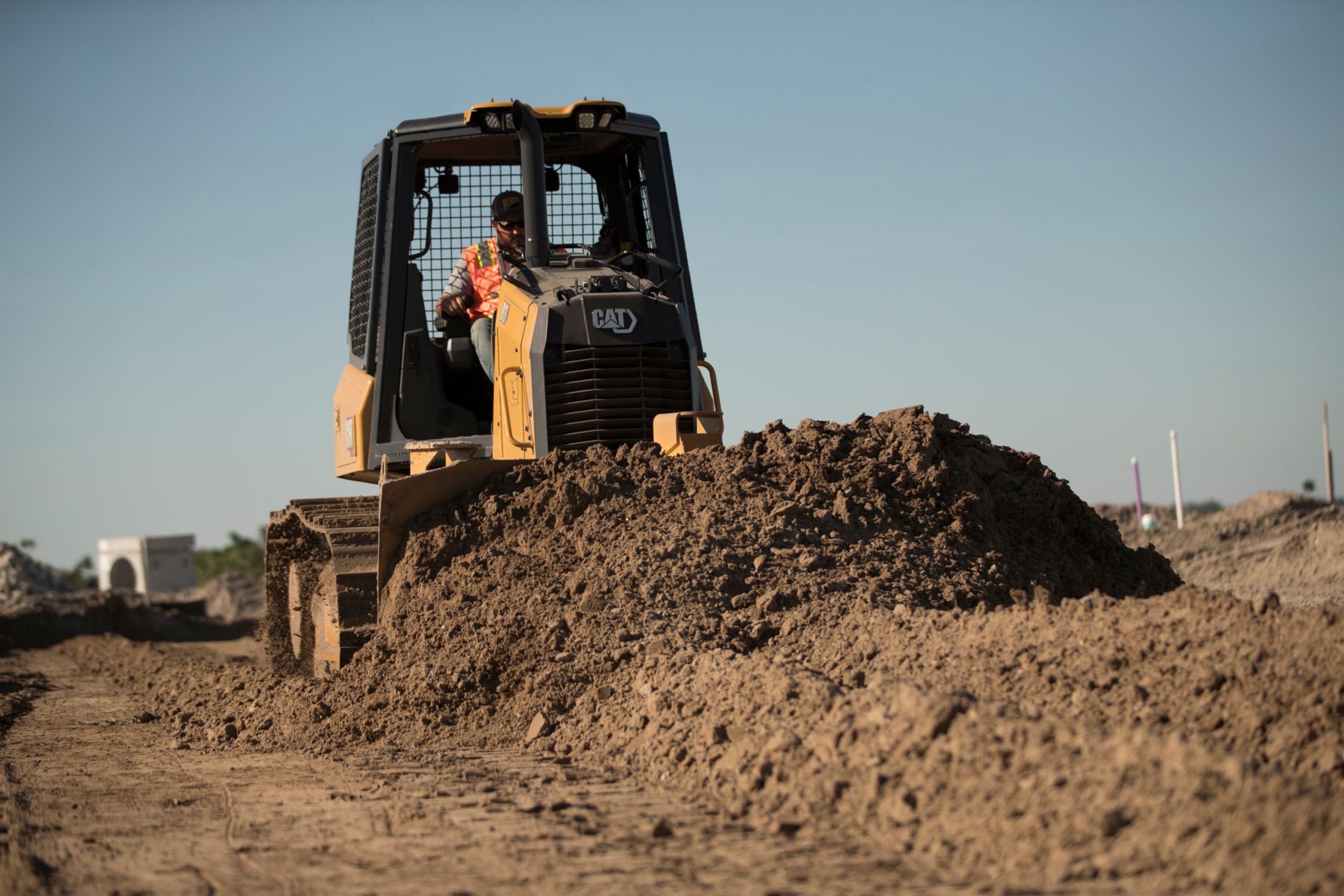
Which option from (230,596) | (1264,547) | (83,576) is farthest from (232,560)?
(1264,547)

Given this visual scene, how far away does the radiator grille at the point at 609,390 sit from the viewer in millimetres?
6711

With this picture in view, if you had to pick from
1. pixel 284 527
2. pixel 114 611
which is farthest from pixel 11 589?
pixel 284 527

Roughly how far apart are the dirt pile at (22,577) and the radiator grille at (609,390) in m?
18.1

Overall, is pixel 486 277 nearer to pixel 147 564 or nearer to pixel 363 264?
pixel 363 264

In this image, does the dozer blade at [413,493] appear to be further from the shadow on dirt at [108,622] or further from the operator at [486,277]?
the shadow on dirt at [108,622]

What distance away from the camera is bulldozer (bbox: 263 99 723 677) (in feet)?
21.9

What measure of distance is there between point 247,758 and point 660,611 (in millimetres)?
1884

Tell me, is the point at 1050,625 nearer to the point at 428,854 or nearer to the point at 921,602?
the point at 921,602

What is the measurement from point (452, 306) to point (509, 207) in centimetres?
69

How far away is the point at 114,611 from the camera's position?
59.1ft

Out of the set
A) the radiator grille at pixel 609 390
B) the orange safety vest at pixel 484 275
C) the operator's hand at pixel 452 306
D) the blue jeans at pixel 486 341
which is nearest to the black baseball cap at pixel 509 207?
the orange safety vest at pixel 484 275

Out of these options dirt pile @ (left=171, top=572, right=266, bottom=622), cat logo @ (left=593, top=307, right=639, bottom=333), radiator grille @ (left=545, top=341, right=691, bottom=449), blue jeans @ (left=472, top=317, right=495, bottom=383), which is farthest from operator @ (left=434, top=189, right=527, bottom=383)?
dirt pile @ (left=171, top=572, right=266, bottom=622)

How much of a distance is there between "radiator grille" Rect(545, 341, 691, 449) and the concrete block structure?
2237 cm

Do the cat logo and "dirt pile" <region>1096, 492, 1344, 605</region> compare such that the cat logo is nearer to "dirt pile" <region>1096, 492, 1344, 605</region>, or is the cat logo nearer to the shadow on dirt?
"dirt pile" <region>1096, 492, 1344, 605</region>
